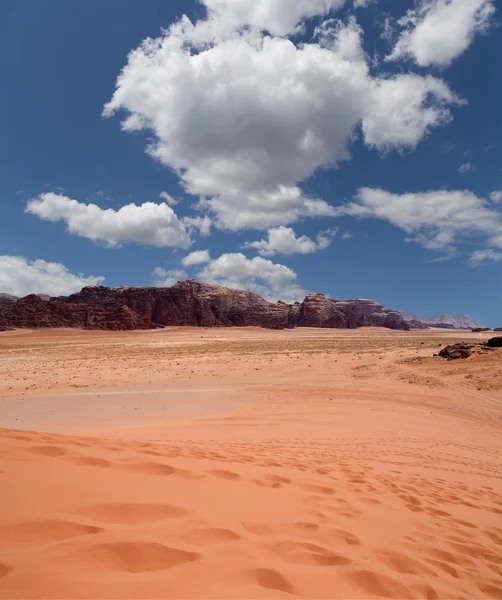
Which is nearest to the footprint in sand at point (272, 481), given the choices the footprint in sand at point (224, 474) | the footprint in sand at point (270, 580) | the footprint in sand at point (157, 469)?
the footprint in sand at point (224, 474)

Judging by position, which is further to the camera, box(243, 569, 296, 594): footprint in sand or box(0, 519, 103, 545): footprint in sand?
box(0, 519, 103, 545): footprint in sand

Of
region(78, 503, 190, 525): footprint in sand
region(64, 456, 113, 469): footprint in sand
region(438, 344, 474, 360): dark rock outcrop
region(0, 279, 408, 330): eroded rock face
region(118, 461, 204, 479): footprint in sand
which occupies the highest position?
region(0, 279, 408, 330): eroded rock face

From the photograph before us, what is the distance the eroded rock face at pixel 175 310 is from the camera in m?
101

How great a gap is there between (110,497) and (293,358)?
27097mm

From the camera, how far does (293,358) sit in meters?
30.2

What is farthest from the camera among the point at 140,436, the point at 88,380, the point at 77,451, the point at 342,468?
the point at 88,380

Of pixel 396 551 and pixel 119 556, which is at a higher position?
pixel 119 556

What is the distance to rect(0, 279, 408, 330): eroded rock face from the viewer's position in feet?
332

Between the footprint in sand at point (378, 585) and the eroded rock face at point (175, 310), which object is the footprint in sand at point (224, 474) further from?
the eroded rock face at point (175, 310)

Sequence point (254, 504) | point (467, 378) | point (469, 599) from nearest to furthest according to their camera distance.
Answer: point (469, 599) → point (254, 504) → point (467, 378)

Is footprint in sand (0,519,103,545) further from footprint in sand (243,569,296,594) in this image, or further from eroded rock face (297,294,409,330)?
eroded rock face (297,294,409,330)

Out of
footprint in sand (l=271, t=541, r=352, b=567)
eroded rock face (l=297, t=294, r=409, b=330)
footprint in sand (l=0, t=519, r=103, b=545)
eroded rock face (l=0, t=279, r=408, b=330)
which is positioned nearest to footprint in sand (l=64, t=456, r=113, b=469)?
footprint in sand (l=0, t=519, r=103, b=545)

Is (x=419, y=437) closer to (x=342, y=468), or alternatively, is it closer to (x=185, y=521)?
(x=342, y=468)

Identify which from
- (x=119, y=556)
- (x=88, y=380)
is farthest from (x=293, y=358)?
(x=119, y=556)
